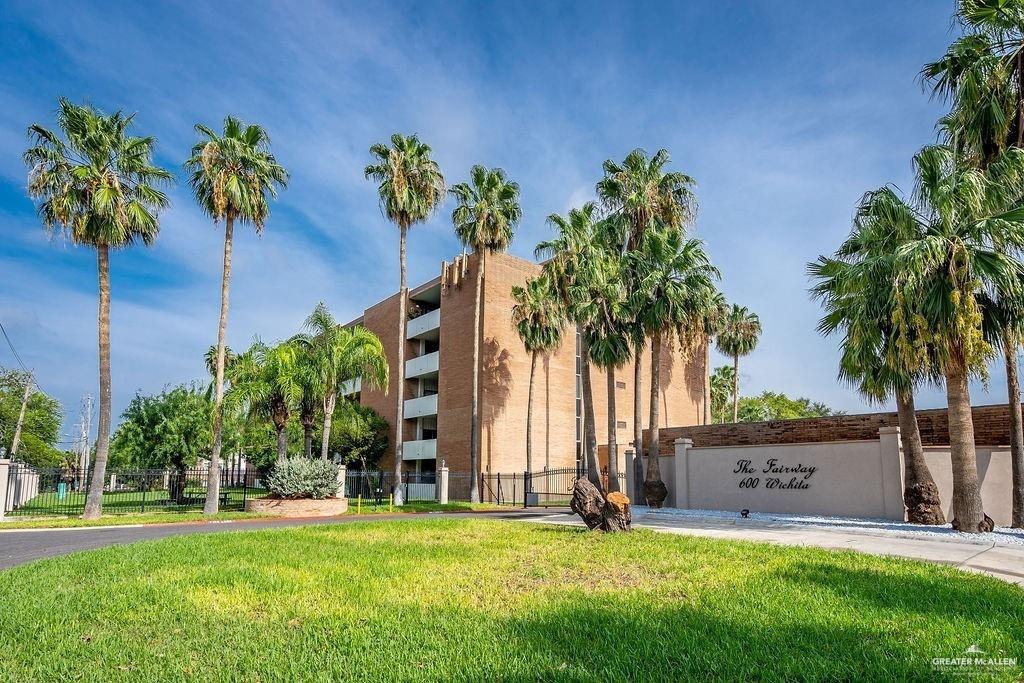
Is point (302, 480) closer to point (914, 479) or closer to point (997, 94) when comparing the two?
point (914, 479)

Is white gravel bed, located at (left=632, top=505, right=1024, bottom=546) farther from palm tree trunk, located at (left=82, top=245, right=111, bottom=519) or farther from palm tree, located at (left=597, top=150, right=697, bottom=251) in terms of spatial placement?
palm tree trunk, located at (left=82, top=245, right=111, bottom=519)

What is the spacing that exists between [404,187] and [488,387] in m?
12.6

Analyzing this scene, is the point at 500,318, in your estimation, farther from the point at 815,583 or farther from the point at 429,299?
the point at 815,583

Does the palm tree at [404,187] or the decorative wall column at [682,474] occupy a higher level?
the palm tree at [404,187]

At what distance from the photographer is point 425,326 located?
43.3 m

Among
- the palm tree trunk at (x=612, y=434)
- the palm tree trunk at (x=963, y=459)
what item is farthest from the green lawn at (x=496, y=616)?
the palm tree trunk at (x=612, y=434)

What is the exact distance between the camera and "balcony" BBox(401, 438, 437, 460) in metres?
39.9

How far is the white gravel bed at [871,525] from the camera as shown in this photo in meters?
13.4

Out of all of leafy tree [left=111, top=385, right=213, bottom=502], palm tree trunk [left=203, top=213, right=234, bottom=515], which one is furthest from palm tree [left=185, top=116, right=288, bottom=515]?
leafy tree [left=111, top=385, right=213, bottom=502]

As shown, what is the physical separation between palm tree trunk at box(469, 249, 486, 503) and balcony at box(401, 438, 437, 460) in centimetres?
447

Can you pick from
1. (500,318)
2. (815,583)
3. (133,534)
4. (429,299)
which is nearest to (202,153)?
(133,534)

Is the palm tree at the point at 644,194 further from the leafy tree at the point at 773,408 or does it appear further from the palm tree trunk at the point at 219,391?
the leafy tree at the point at 773,408

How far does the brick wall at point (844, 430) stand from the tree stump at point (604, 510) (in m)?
11.7

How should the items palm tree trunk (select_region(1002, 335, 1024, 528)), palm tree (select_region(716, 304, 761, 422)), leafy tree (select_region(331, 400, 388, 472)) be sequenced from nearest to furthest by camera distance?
palm tree trunk (select_region(1002, 335, 1024, 528))
leafy tree (select_region(331, 400, 388, 472))
palm tree (select_region(716, 304, 761, 422))
